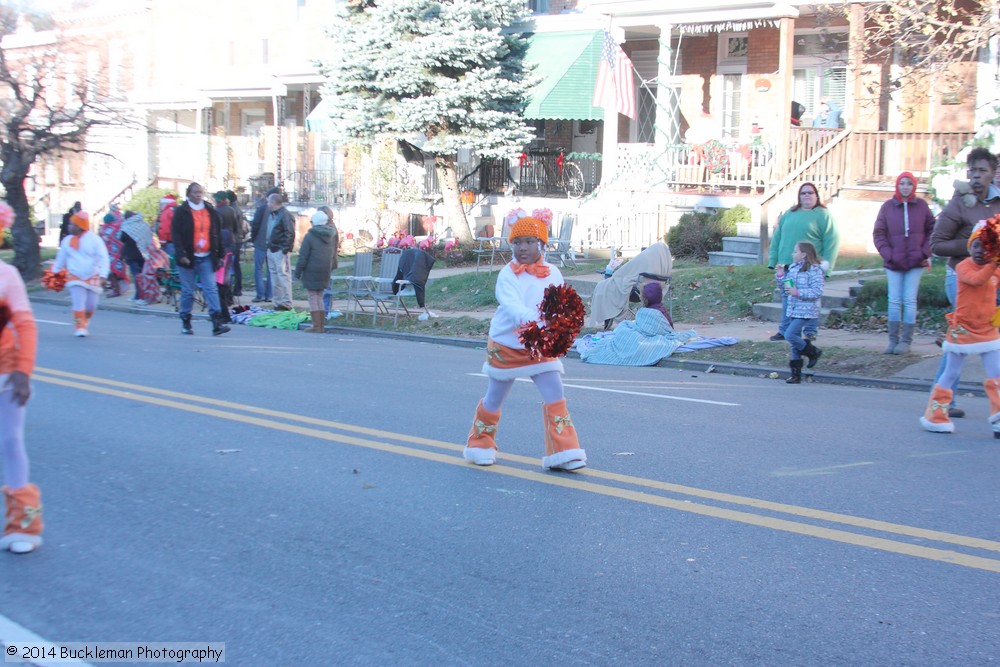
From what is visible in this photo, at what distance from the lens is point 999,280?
806 cm

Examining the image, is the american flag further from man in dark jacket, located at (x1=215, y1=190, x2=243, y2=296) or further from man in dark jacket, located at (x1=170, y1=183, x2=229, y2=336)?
man in dark jacket, located at (x1=170, y1=183, x2=229, y2=336)

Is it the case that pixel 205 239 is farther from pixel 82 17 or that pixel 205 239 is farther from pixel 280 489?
pixel 82 17

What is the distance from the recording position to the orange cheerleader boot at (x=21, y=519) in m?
5.50

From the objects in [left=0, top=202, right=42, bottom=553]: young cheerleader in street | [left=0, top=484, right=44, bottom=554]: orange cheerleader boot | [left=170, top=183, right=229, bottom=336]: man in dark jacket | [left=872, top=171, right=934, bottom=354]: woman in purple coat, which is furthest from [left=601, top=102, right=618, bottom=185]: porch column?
[left=0, top=484, right=44, bottom=554]: orange cheerleader boot

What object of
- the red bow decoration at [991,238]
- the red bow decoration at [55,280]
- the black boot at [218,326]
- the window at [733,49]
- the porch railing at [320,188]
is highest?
the window at [733,49]

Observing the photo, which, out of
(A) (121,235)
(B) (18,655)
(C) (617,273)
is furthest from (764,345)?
(A) (121,235)

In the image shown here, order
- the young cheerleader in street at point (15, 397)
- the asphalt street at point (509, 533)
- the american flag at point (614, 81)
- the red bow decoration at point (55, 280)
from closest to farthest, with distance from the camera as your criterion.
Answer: the asphalt street at point (509, 533)
the young cheerleader in street at point (15, 397)
the red bow decoration at point (55, 280)
the american flag at point (614, 81)

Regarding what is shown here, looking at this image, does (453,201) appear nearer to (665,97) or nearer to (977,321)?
(665,97)

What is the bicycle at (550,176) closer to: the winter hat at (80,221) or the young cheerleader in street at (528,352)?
the winter hat at (80,221)

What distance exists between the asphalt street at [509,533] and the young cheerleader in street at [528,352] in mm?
262

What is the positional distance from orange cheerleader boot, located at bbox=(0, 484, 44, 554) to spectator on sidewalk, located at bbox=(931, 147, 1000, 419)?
7232mm

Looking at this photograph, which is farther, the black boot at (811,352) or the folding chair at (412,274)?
the folding chair at (412,274)

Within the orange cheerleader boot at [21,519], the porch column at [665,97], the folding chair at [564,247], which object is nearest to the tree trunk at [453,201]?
the folding chair at [564,247]

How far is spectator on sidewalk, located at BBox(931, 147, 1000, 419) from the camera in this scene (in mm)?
9203
